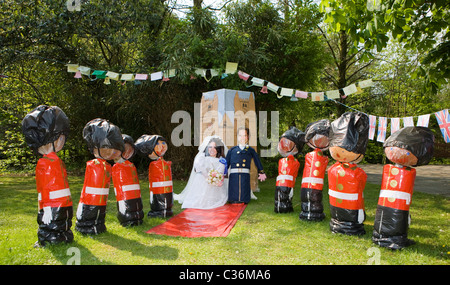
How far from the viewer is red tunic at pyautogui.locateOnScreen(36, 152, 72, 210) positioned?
3553mm

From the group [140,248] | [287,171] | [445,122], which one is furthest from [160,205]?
[445,122]

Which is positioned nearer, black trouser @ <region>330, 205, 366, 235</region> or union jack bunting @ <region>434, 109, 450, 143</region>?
black trouser @ <region>330, 205, 366, 235</region>

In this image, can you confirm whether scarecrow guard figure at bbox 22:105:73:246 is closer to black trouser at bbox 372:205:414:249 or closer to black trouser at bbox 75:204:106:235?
black trouser at bbox 75:204:106:235

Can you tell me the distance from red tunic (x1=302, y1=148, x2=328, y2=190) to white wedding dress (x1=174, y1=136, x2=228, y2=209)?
1.86 meters

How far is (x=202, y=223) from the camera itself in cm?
486

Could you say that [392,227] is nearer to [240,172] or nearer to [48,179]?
Result: [240,172]

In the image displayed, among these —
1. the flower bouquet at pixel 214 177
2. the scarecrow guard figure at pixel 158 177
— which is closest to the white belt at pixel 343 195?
the flower bouquet at pixel 214 177

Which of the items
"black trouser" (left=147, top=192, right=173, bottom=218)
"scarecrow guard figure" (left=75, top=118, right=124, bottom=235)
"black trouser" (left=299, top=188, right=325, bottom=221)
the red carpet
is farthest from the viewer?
"black trouser" (left=147, top=192, right=173, bottom=218)

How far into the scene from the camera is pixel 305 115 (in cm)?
1272

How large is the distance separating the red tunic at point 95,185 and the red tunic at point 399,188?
3.57 m

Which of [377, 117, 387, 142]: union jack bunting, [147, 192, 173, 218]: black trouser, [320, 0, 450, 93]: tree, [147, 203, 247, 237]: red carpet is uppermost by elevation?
[320, 0, 450, 93]: tree

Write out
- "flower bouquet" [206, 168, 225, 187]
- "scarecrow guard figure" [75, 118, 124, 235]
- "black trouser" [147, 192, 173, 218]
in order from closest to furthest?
"scarecrow guard figure" [75, 118, 124, 235] → "black trouser" [147, 192, 173, 218] → "flower bouquet" [206, 168, 225, 187]

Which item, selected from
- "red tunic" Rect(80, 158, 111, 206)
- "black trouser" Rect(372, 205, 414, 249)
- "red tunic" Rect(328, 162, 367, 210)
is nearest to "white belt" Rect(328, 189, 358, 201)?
"red tunic" Rect(328, 162, 367, 210)

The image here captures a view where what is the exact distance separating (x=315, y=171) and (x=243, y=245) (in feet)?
5.76
